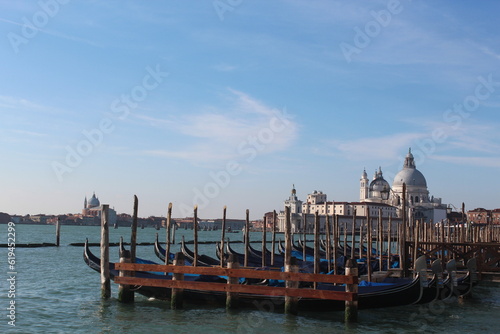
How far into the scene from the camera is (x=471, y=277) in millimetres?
14477

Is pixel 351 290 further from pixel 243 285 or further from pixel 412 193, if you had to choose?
pixel 412 193

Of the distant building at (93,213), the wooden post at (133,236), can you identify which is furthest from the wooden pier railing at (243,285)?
the distant building at (93,213)

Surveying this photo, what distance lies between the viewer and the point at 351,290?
34.7ft

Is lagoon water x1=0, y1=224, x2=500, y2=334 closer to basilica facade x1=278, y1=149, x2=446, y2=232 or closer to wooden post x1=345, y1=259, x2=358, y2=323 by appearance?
wooden post x1=345, y1=259, x2=358, y2=323

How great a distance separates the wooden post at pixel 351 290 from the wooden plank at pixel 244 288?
95 mm

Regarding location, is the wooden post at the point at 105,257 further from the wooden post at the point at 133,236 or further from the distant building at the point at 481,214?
the distant building at the point at 481,214

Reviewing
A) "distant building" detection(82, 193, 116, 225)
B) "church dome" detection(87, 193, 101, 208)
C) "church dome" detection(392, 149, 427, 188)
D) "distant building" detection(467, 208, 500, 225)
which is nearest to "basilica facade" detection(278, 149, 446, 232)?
"church dome" detection(392, 149, 427, 188)

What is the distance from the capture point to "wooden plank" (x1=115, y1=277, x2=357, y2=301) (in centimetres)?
1054

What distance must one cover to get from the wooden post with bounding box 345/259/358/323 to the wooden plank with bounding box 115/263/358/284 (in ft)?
0.34

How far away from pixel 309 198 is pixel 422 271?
111 metres

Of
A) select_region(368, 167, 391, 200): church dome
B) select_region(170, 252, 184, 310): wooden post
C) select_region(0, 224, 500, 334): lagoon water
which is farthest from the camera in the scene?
select_region(368, 167, 391, 200): church dome

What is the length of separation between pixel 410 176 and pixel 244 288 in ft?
350

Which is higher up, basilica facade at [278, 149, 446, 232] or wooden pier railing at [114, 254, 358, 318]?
basilica facade at [278, 149, 446, 232]

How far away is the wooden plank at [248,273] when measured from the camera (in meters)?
10.5
